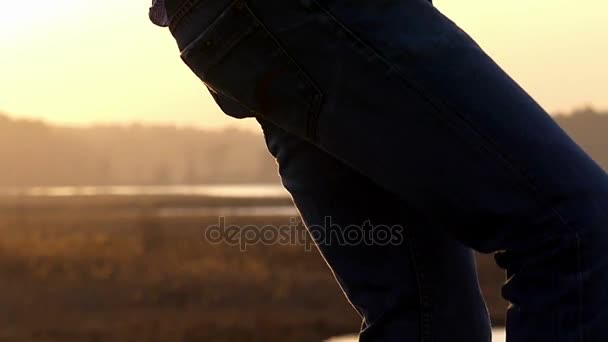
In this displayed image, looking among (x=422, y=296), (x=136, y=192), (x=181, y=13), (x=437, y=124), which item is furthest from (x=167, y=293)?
(x=136, y=192)

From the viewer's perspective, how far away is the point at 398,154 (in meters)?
1.22

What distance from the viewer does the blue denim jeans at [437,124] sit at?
118cm

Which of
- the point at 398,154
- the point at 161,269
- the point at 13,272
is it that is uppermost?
the point at 398,154

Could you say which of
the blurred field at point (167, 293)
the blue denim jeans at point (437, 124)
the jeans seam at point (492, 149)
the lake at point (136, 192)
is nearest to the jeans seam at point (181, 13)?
the blue denim jeans at point (437, 124)

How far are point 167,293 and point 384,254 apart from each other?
485 inches

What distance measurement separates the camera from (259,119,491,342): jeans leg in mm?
1496

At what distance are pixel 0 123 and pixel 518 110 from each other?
99.9 m

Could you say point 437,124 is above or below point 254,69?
above

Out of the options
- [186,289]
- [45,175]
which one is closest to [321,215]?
[186,289]

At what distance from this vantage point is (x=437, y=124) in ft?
3.94

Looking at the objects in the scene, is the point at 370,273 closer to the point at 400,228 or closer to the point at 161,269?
the point at 400,228

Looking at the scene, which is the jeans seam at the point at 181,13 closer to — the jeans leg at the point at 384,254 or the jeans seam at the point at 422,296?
the jeans leg at the point at 384,254

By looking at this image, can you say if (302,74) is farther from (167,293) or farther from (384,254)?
(167,293)

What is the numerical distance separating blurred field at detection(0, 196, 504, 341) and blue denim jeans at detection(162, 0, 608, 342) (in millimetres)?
8552
